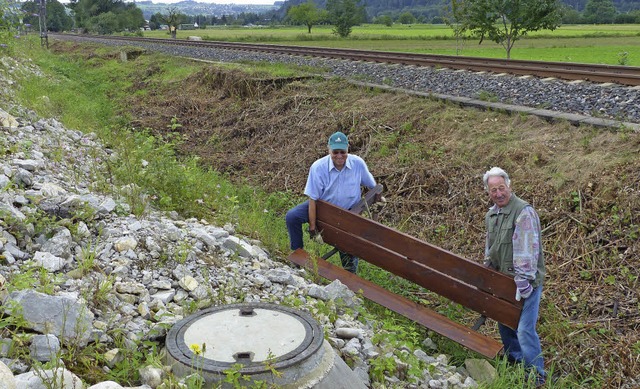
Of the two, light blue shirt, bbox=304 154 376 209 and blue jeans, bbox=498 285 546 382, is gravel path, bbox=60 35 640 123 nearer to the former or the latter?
light blue shirt, bbox=304 154 376 209

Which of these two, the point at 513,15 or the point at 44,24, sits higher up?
the point at 513,15

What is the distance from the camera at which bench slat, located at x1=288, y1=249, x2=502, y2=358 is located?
5281 mm

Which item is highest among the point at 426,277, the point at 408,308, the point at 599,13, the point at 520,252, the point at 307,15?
the point at 599,13

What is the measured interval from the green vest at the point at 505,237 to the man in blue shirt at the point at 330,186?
5.58ft

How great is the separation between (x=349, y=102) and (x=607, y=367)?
8.35 metres

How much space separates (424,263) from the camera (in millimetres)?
5773

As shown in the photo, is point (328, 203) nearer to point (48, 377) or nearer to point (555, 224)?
point (555, 224)

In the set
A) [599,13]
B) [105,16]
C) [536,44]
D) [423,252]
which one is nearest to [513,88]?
[423,252]

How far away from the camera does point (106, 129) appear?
13.1 meters

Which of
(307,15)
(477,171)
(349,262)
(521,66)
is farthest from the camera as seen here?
(307,15)

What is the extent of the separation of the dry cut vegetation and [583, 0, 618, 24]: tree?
73487 millimetres

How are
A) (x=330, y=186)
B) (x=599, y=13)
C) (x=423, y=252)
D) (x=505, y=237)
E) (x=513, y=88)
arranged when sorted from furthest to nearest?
Answer: 1. (x=599, y=13)
2. (x=513, y=88)
3. (x=330, y=186)
4. (x=423, y=252)
5. (x=505, y=237)

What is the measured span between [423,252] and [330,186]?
134cm

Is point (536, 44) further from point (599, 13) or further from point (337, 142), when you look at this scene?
point (599, 13)
